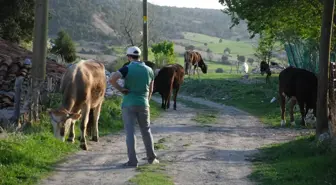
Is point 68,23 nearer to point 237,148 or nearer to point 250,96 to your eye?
point 250,96

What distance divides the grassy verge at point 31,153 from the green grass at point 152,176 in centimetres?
171

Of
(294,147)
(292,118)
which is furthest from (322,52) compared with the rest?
(292,118)

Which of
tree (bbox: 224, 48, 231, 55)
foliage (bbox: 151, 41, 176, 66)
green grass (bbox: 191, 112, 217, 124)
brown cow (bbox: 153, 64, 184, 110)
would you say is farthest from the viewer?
tree (bbox: 224, 48, 231, 55)

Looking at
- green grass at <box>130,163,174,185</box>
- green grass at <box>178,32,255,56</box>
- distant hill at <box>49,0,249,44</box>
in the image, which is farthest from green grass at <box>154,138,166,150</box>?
green grass at <box>178,32,255,56</box>

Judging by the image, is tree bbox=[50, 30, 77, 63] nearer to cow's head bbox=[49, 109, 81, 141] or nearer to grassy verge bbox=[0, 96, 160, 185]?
grassy verge bbox=[0, 96, 160, 185]

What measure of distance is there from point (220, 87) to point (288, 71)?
15625 millimetres

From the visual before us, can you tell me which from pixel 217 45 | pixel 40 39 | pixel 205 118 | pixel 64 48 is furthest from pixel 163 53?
pixel 217 45

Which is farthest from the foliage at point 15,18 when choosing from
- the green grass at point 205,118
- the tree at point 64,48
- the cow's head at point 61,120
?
the cow's head at point 61,120

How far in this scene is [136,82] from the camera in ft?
35.7

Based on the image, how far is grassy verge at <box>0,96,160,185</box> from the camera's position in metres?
9.74

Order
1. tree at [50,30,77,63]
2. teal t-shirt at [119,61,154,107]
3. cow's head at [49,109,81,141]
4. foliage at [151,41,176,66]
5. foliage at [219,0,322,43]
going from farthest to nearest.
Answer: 1. foliage at [151,41,176,66]
2. tree at [50,30,77,63]
3. foliage at [219,0,322,43]
4. cow's head at [49,109,81,141]
5. teal t-shirt at [119,61,154,107]

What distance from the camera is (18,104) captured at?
13734mm

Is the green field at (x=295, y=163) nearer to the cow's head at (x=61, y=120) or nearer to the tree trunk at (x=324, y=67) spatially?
the tree trunk at (x=324, y=67)

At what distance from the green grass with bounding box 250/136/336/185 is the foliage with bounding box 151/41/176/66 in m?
37.4
